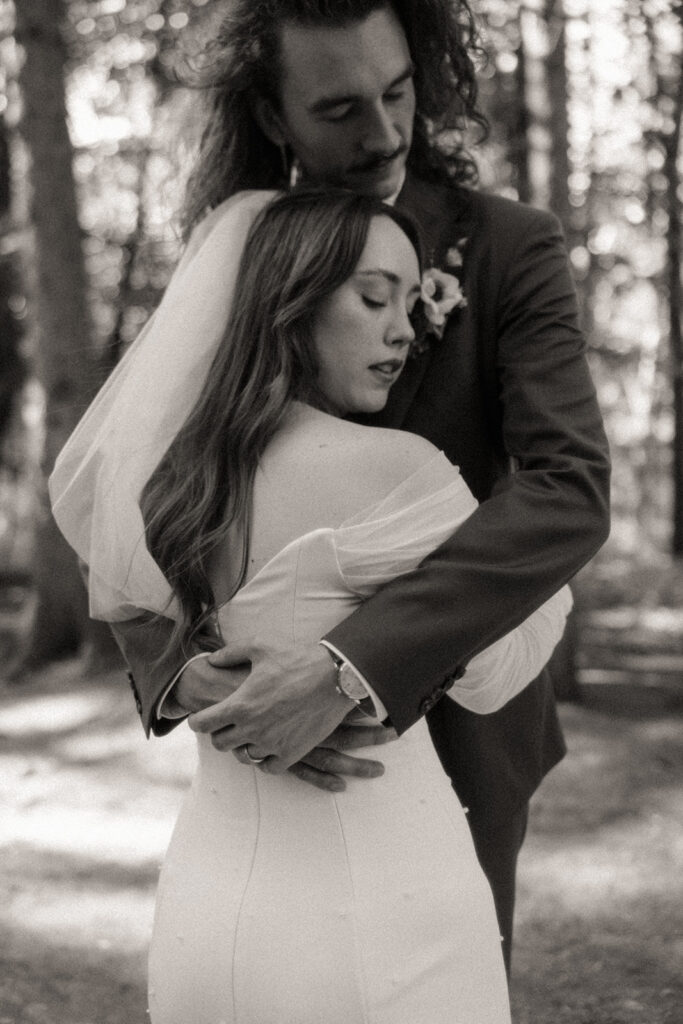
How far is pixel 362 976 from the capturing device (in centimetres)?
170

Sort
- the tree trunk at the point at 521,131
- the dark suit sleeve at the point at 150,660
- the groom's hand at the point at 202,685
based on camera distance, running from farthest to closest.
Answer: the tree trunk at the point at 521,131
the dark suit sleeve at the point at 150,660
the groom's hand at the point at 202,685

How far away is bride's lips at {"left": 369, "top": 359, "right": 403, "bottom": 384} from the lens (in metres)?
2.14

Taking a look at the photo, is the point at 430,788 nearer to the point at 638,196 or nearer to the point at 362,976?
the point at 362,976

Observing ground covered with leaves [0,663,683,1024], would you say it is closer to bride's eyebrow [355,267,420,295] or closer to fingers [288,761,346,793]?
fingers [288,761,346,793]

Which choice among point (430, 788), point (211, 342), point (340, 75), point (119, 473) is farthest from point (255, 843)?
point (340, 75)

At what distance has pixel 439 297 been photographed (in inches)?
91.4

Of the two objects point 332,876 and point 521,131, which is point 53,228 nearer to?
point 521,131

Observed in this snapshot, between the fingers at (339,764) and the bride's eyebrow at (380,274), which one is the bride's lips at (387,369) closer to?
the bride's eyebrow at (380,274)

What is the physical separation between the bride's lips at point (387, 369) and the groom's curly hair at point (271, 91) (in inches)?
27.6

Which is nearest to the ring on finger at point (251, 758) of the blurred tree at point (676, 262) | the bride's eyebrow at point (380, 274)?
the bride's eyebrow at point (380, 274)

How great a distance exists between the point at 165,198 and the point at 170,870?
1.88m

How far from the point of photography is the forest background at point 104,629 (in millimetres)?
4445

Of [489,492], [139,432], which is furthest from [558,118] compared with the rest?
[139,432]

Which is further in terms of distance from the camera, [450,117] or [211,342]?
[450,117]
